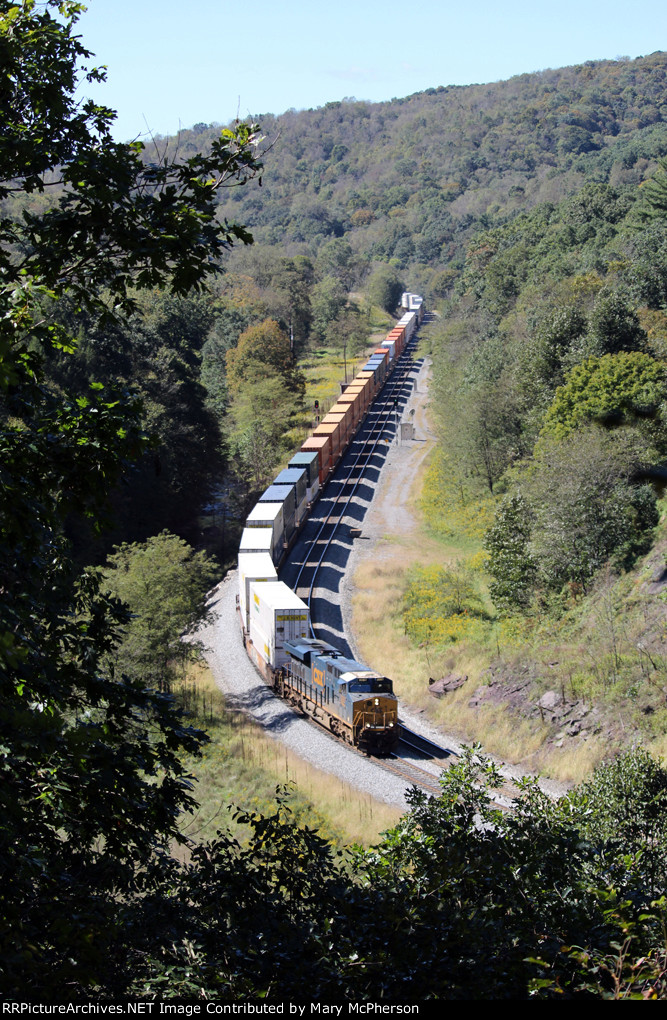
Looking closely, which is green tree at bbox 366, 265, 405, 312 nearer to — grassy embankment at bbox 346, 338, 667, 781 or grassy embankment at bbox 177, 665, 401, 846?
grassy embankment at bbox 346, 338, 667, 781

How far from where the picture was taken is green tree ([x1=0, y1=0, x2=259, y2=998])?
7.84m

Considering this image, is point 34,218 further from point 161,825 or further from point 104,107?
point 161,825

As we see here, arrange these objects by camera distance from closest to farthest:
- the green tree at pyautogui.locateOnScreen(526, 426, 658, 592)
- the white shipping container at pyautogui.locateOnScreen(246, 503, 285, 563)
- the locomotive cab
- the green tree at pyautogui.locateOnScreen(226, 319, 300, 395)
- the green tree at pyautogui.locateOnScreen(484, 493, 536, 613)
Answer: the locomotive cab, the green tree at pyautogui.locateOnScreen(526, 426, 658, 592), the green tree at pyautogui.locateOnScreen(484, 493, 536, 613), the white shipping container at pyautogui.locateOnScreen(246, 503, 285, 563), the green tree at pyautogui.locateOnScreen(226, 319, 300, 395)

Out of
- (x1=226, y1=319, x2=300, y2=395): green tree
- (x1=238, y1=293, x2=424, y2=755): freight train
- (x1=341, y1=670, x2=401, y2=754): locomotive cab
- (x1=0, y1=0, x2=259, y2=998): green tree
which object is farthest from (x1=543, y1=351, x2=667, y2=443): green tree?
(x1=226, y1=319, x2=300, y2=395): green tree

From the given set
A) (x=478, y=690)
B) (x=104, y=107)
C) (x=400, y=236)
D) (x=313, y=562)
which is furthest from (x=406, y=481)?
(x=400, y=236)

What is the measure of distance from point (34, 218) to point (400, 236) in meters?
192

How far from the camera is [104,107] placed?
29.8 ft

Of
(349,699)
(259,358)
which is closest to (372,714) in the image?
(349,699)

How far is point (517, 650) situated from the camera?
3200 cm

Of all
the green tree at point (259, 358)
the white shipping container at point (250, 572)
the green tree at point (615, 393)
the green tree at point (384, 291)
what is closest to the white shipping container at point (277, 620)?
the white shipping container at point (250, 572)

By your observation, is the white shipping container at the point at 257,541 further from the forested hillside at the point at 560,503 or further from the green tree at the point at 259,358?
the green tree at the point at 259,358

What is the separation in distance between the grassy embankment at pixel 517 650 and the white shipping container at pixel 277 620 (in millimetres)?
4820

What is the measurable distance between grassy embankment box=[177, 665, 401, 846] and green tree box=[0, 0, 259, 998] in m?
10.6

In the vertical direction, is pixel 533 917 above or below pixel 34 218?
below
